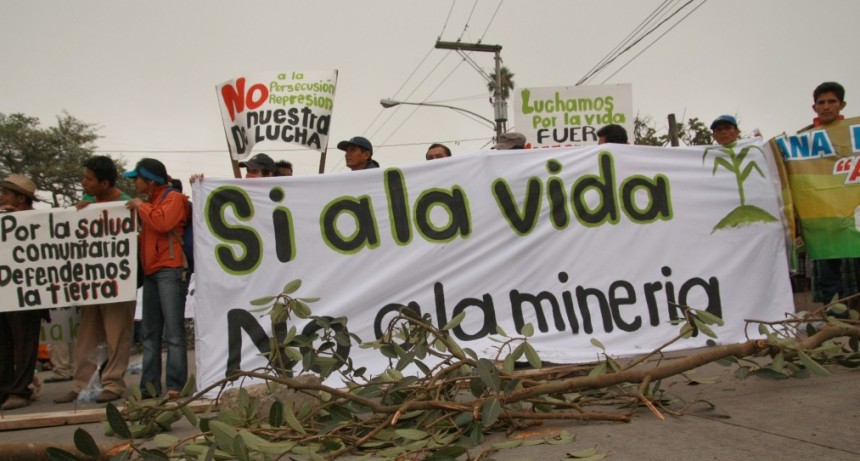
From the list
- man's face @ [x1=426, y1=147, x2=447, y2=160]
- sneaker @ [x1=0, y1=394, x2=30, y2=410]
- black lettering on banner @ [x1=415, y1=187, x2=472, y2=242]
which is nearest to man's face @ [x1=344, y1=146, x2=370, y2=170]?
man's face @ [x1=426, y1=147, x2=447, y2=160]

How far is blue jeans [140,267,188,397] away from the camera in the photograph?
4.92 metres

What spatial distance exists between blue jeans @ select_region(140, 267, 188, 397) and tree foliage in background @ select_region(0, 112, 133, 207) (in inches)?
1205

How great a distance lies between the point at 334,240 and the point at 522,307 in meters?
1.40

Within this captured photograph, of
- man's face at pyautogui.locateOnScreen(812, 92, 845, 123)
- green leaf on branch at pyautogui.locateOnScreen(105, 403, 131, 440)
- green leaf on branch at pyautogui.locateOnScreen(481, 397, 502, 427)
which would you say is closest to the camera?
green leaf on branch at pyautogui.locateOnScreen(105, 403, 131, 440)

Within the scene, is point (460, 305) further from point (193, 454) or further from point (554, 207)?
point (193, 454)

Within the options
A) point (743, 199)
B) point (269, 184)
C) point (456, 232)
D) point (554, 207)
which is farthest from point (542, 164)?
point (269, 184)

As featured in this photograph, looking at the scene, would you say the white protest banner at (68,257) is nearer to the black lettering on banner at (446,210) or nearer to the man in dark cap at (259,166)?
the man in dark cap at (259,166)

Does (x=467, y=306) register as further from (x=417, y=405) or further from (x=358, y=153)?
(x=417, y=405)

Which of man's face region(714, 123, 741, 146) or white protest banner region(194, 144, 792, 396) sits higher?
man's face region(714, 123, 741, 146)

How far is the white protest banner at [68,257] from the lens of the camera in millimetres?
4988

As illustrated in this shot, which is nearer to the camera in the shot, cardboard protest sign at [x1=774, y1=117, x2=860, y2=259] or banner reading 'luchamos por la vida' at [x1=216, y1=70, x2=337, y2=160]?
cardboard protest sign at [x1=774, y1=117, x2=860, y2=259]

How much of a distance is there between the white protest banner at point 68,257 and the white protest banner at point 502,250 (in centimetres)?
61

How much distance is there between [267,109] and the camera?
5.92 meters

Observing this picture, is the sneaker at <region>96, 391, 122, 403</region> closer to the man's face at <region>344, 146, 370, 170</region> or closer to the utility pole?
the man's face at <region>344, 146, 370, 170</region>
